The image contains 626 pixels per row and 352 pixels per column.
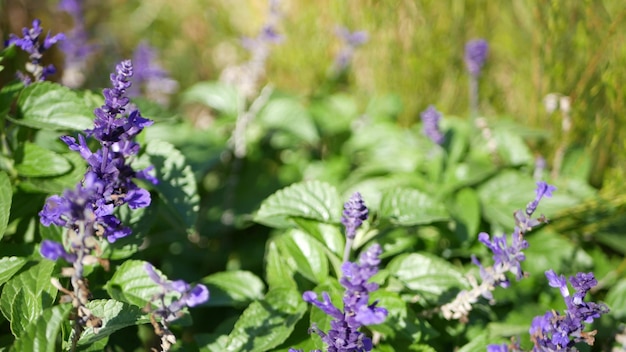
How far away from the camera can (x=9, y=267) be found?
4.61 ft

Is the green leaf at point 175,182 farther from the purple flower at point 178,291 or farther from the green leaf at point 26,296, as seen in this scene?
the purple flower at point 178,291

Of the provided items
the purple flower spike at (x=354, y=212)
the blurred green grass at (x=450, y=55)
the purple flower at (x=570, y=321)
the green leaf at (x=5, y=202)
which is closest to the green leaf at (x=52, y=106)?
the green leaf at (x=5, y=202)

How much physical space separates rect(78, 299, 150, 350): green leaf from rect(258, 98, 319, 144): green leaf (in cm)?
140

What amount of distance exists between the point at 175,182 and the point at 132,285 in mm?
372

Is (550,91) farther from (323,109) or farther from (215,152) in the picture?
(215,152)

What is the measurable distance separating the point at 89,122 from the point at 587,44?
212 cm

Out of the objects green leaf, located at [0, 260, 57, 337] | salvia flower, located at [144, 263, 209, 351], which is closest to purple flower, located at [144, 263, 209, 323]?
salvia flower, located at [144, 263, 209, 351]

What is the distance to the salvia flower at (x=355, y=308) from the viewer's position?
1.13 m

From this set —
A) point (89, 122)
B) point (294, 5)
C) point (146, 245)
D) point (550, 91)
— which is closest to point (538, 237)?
point (550, 91)

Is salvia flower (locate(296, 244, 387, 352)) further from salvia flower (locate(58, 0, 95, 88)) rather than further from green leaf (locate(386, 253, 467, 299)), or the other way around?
salvia flower (locate(58, 0, 95, 88))

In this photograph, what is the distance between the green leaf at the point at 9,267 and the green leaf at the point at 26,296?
20 mm

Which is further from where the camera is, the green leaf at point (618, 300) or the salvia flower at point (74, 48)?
the salvia flower at point (74, 48)

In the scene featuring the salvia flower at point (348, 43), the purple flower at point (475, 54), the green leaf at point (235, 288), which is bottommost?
the green leaf at point (235, 288)

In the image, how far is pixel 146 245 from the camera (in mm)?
2229
